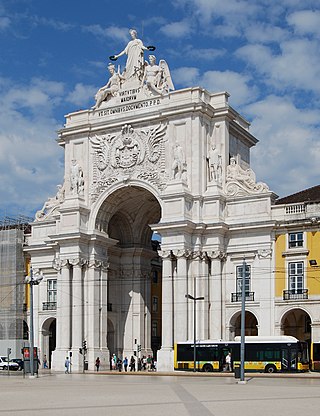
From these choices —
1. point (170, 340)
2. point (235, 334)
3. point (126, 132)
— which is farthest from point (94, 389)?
point (126, 132)

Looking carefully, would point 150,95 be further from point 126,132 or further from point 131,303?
point 131,303

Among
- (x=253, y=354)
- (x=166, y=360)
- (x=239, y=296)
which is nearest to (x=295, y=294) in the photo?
(x=239, y=296)

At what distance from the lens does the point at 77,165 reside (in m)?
69.0

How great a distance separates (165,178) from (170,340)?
41.5 ft

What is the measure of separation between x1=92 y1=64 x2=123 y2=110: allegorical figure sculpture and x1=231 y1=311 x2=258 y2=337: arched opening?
21.5 metres

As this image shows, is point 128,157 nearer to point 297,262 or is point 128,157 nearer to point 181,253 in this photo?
point 181,253

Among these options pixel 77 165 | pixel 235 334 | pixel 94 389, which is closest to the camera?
pixel 94 389

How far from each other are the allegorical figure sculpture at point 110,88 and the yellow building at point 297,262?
17577mm

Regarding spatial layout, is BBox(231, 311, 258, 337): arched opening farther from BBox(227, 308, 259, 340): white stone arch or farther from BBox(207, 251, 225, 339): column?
BBox(207, 251, 225, 339): column

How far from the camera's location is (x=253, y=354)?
5647 cm

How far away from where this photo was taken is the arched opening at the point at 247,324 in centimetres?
6241

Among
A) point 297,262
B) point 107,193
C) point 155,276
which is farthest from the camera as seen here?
point 155,276

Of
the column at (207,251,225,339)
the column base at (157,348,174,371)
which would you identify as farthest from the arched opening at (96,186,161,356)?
the column at (207,251,225,339)

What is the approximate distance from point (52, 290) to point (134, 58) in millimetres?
21371
